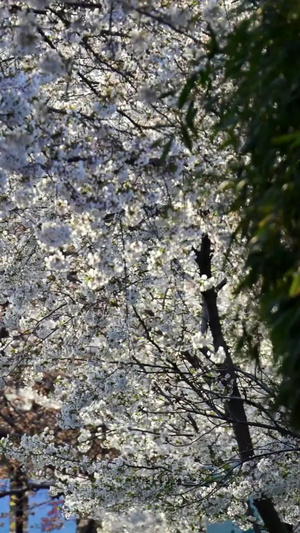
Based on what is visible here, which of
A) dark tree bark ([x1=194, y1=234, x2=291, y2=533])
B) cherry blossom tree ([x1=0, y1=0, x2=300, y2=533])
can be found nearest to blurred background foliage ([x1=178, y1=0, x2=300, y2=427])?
cherry blossom tree ([x1=0, y1=0, x2=300, y2=533])

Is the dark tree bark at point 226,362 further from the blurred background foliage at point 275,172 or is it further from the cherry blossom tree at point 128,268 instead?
the blurred background foliage at point 275,172

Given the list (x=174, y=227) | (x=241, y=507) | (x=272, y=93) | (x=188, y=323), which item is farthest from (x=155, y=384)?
(x=272, y=93)

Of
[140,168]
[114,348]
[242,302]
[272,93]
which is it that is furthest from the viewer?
[114,348]

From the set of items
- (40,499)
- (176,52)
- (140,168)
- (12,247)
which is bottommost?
(140,168)

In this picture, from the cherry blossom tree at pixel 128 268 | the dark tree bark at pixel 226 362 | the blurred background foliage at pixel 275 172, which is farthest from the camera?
the dark tree bark at pixel 226 362

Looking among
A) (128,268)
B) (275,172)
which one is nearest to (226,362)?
(128,268)

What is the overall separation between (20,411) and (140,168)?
47.7 ft

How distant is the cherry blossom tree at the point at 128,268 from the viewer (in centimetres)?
615

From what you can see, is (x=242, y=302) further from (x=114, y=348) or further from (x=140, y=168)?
(x=140, y=168)

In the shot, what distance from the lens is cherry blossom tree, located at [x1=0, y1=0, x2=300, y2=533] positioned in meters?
6.15

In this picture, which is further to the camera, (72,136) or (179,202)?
(179,202)

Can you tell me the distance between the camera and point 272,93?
3.57 meters

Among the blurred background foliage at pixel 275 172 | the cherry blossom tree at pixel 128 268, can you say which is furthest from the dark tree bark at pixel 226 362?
the blurred background foliage at pixel 275 172

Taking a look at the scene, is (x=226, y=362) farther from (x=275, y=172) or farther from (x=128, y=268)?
(x=275, y=172)
